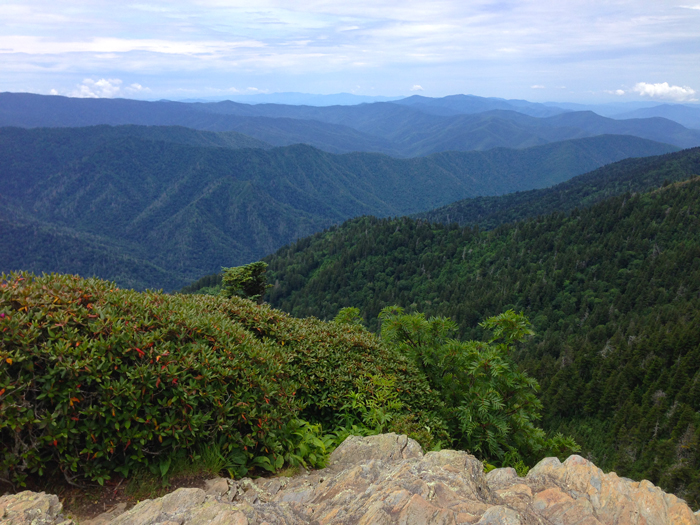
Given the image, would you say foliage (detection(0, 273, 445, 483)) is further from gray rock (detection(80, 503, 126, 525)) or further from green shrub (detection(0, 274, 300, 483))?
gray rock (detection(80, 503, 126, 525))

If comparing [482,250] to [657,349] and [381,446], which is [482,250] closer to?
[657,349]

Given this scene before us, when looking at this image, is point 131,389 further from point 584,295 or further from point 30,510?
point 584,295

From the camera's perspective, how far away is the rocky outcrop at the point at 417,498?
5211 millimetres

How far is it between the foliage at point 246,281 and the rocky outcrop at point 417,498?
62.4ft

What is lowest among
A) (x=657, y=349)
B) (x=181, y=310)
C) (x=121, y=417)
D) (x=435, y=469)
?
(x=657, y=349)

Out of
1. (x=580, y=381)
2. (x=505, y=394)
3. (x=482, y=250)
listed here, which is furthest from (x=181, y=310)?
(x=482, y=250)

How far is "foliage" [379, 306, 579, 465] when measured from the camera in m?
9.81

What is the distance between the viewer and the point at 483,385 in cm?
1043

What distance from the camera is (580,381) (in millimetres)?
80312

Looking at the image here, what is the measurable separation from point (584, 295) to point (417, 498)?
134m

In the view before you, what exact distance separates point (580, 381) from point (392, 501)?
88.6 metres

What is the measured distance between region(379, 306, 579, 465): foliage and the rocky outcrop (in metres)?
2.21

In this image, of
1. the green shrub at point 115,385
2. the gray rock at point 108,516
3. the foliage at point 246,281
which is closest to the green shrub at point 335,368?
the green shrub at point 115,385

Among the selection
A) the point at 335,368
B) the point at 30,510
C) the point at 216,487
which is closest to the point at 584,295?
the point at 335,368
